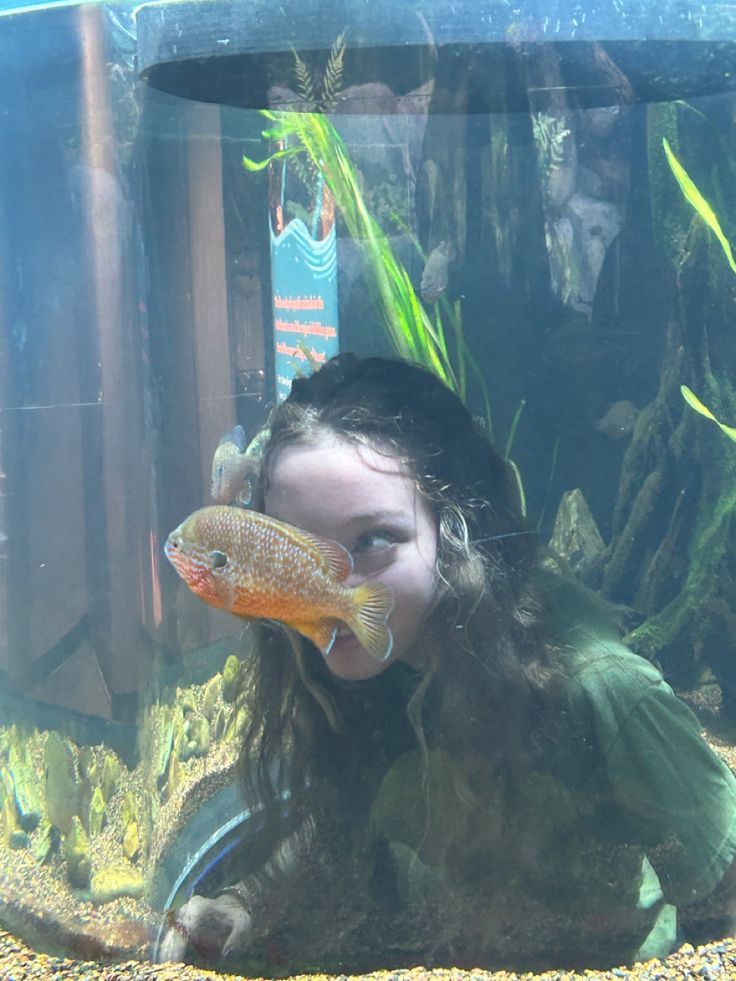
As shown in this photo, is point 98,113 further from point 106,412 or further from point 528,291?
point 528,291

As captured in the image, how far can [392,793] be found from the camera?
1.83 m

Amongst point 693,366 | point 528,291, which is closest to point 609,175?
point 528,291

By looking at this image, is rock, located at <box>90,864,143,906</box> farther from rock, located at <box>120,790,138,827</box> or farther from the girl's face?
the girl's face

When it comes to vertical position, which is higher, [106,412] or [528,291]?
[528,291]

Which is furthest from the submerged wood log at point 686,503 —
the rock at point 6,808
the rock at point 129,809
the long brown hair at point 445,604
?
the rock at point 6,808

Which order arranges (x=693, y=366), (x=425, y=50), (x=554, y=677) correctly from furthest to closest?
(x=693, y=366) < (x=554, y=677) < (x=425, y=50)

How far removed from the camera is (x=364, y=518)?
5.44 ft

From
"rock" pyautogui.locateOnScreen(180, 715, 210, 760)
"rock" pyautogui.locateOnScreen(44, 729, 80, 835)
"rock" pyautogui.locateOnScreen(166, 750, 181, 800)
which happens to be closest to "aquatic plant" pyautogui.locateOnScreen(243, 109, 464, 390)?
"rock" pyautogui.locateOnScreen(180, 715, 210, 760)

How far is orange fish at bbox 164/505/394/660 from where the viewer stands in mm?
1570

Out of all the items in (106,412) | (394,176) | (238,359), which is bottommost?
(106,412)

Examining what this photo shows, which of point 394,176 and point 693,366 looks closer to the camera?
point 394,176

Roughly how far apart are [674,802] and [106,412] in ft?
5.36

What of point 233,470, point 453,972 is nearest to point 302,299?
point 233,470

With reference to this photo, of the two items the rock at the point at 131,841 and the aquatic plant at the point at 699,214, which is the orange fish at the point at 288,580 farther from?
the aquatic plant at the point at 699,214
